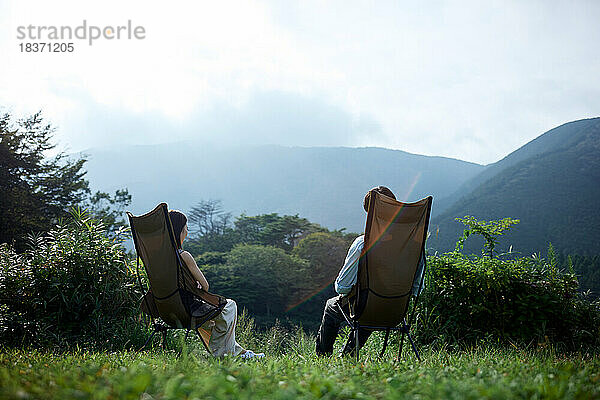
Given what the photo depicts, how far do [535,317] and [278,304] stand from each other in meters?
29.1

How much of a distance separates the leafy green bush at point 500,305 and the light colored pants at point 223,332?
1.93 metres

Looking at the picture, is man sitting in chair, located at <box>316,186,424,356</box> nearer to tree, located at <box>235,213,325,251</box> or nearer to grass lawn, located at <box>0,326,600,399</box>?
grass lawn, located at <box>0,326,600,399</box>

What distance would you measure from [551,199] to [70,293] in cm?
5534

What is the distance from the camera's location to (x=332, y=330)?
3512 millimetres

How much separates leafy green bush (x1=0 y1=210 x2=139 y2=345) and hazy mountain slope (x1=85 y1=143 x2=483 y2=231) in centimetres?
9204

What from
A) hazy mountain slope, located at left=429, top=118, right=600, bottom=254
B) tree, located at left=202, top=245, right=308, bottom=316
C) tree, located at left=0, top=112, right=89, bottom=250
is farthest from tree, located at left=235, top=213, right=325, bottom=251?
tree, located at left=0, top=112, right=89, bottom=250

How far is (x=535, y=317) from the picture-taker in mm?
4434

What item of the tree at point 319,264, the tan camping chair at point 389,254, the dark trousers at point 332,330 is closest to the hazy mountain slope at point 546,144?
the tree at point 319,264

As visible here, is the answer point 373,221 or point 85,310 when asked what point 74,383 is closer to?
point 373,221

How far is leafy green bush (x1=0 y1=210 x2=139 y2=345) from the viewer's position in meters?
4.26

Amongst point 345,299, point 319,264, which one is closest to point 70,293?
point 345,299

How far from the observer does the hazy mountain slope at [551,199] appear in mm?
42656

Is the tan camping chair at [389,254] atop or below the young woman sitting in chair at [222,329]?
atop

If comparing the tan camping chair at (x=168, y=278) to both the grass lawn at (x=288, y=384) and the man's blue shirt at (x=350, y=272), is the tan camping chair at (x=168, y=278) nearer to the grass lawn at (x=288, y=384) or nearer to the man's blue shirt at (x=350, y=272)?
the man's blue shirt at (x=350, y=272)
